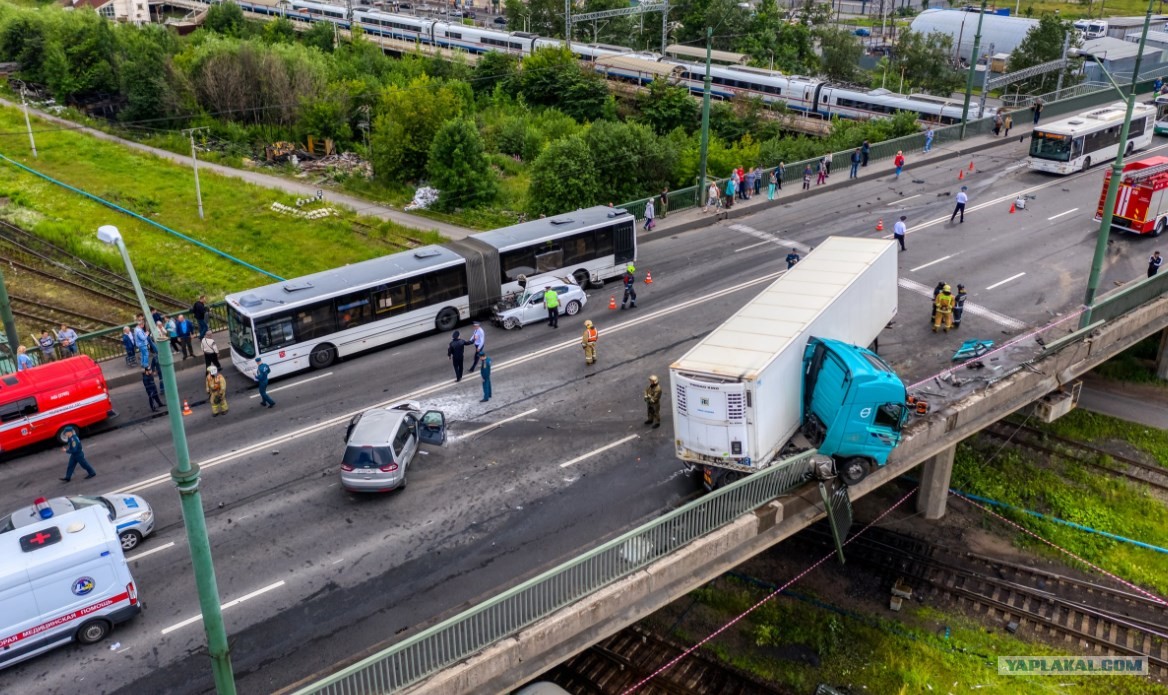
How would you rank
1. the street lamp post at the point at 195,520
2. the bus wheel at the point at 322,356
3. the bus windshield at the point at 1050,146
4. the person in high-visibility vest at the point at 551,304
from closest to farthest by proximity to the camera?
the street lamp post at the point at 195,520 → the bus wheel at the point at 322,356 → the person in high-visibility vest at the point at 551,304 → the bus windshield at the point at 1050,146

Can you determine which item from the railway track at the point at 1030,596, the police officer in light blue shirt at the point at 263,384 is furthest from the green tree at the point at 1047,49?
the police officer in light blue shirt at the point at 263,384

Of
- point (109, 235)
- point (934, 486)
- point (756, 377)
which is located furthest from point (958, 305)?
point (109, 235)

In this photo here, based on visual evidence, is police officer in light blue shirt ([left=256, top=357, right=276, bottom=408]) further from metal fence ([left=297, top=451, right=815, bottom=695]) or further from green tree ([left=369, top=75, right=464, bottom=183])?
green tree ([left=369, top=75, right=464, bottom=183])

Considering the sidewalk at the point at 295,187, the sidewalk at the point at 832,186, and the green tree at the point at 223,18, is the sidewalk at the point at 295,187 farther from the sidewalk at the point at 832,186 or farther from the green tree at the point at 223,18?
the green tree at the point at 223,18

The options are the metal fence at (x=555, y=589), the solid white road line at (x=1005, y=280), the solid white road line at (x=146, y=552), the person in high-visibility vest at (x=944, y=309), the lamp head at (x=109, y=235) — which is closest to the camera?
the lamp head at (x=109, y=235)

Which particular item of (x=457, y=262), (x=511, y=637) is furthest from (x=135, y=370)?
(x=511, y=637)

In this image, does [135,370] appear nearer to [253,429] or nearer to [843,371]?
[253,429]

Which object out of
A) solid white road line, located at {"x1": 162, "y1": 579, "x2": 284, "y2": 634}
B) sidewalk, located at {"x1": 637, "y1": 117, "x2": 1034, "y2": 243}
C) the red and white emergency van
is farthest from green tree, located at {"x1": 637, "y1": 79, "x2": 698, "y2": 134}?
solid white road line, located at {"x1": 162, "y1": 579, "x2": 284, "y2": 634}
